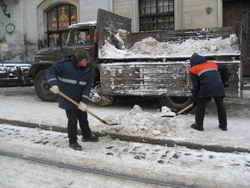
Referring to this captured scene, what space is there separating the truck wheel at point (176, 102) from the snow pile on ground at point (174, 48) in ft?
3.57

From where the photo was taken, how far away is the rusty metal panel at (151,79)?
7.11 metres

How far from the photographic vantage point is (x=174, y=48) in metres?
8.48

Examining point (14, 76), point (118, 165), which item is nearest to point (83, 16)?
point (14, 76)

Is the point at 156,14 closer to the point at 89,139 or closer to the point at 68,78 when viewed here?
the point at 89,139

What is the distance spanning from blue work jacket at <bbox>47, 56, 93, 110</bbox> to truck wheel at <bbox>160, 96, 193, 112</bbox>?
3139 mm

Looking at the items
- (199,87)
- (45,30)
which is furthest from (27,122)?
(45,30)

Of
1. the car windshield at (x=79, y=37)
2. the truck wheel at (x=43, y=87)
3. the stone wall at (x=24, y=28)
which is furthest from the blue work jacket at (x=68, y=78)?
the stone wall at (x=24, y=28)

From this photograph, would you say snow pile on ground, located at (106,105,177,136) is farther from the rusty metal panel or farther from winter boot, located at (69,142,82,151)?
the rusty metal panel

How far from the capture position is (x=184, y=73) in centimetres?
740

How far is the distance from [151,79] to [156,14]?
7247 mm

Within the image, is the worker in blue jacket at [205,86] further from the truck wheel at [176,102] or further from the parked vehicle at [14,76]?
the parked vehicle at [14,76]

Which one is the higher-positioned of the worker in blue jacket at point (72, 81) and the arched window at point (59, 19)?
the arched window at point (59, 19)

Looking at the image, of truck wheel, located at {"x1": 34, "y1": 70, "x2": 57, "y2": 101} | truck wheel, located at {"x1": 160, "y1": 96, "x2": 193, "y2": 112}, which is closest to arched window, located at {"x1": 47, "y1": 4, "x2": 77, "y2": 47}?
truck wheel, located at {"x1": 34, "y1": 70, "x2": 57, "y2": 101}

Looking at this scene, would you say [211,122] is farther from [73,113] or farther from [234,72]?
[73,113]
